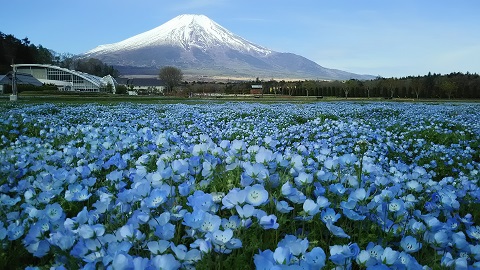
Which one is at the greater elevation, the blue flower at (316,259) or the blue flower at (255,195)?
the blue flower at (255,195)

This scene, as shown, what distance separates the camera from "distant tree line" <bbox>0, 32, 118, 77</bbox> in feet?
290

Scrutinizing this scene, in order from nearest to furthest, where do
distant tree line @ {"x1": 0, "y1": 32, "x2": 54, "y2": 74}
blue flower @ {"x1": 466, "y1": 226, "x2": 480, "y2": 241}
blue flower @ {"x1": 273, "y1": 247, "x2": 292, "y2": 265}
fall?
blue flower @ {"x1": 273, "y1": 247, "x2": 292, "y2": 265} < blue flower @ {"x1": 466, "y1": 226, "x2": 480, "y2": 241} < distant tree line @ {"x1": 0, "y1": 32, "x2": 54, "y2": 74}

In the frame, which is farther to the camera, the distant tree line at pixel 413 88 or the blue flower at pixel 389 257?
the distant tree line at pixel 413 88

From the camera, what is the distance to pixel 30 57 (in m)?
106

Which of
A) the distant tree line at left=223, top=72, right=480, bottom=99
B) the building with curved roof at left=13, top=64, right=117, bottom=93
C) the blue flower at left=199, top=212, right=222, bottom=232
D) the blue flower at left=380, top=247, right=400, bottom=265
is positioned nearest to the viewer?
the blue flower at left=380, top=247, right=400, bottom=265

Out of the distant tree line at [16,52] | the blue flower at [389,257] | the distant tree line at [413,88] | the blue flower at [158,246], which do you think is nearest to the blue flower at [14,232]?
the blue flower at [158,246]

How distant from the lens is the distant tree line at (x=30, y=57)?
88500mm

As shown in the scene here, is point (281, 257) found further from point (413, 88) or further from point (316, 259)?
point (413, 88)

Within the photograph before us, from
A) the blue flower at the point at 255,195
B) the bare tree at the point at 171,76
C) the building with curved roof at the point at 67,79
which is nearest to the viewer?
the blue flower at the point at 255,195

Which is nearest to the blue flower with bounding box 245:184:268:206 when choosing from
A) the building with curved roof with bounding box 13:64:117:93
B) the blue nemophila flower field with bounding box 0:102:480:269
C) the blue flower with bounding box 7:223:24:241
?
the blue nemophila flower field with bounding box 0:102:480:269

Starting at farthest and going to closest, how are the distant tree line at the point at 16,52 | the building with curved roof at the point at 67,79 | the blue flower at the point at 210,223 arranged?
the building with curved roof at the point at 67,79
the distant tree line at the point at 16,52
the blue flower at the point at 210,223

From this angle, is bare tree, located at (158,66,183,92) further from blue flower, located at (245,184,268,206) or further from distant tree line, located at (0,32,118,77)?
blue flower, located at (245,184,268,206)

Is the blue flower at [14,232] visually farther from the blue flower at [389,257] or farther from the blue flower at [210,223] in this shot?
the blue flower at [389,257]

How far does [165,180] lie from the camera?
2.22 m
